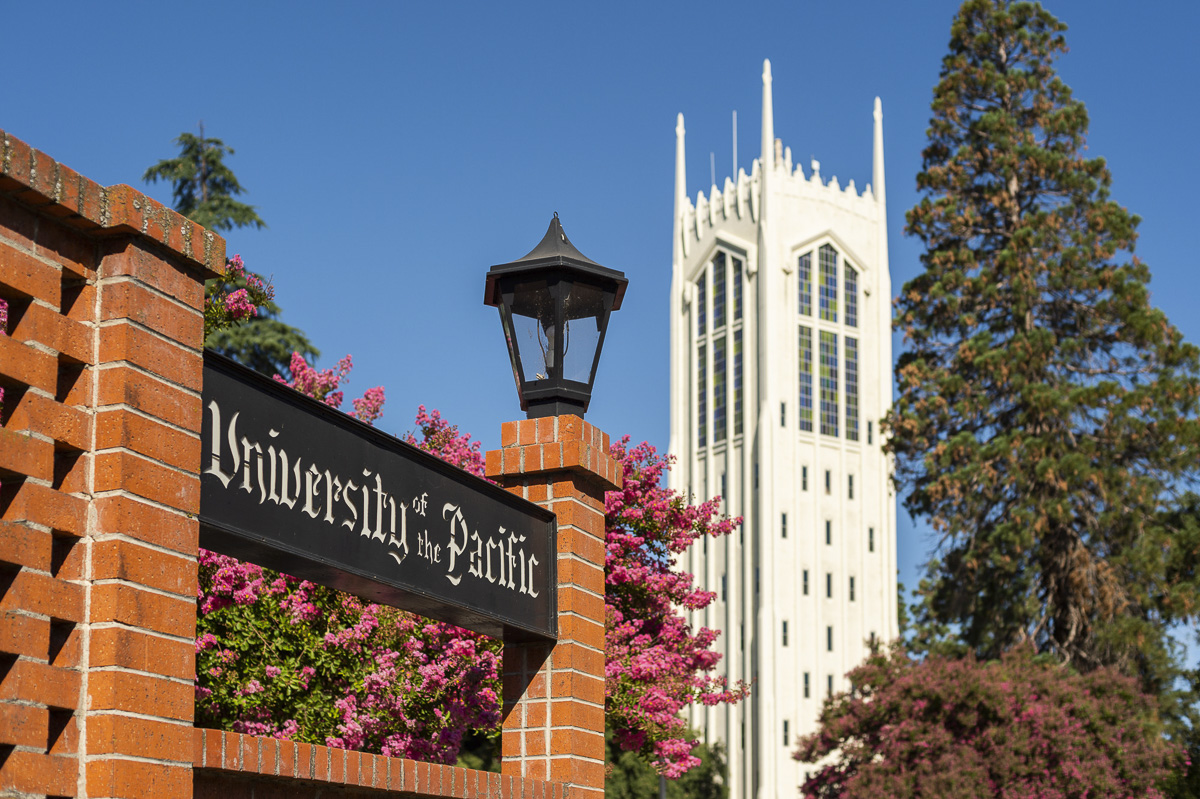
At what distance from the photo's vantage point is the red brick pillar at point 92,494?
3215 millimetres

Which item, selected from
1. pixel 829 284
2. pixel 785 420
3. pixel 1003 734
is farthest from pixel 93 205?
pixel 829 284

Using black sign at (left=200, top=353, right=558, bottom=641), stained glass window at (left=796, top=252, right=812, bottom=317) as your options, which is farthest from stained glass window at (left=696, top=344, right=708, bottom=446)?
black sign at (left=200, top=353, right=558, bottom=641)

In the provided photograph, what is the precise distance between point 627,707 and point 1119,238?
21528 millimetres

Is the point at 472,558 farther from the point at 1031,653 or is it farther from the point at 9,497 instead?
the point at 1031,653

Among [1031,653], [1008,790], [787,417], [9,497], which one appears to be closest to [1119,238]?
[1031,653]

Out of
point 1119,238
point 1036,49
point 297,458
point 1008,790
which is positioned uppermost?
point 1036,49

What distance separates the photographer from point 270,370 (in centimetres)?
3350

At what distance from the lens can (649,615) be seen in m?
17.8

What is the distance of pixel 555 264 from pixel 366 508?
1.73 m

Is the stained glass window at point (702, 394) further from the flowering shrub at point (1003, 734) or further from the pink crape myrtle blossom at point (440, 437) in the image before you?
the pink crape myrtle blossom at point (440, 437)

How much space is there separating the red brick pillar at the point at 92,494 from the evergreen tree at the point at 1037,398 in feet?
90.8

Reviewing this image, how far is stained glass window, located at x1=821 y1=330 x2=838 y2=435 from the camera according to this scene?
234 ft

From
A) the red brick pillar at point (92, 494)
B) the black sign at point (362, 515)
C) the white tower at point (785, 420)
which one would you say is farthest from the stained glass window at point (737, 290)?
the red brick pillar at point (92, 494)

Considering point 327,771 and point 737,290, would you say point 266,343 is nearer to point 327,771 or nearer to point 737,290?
point 327,771
